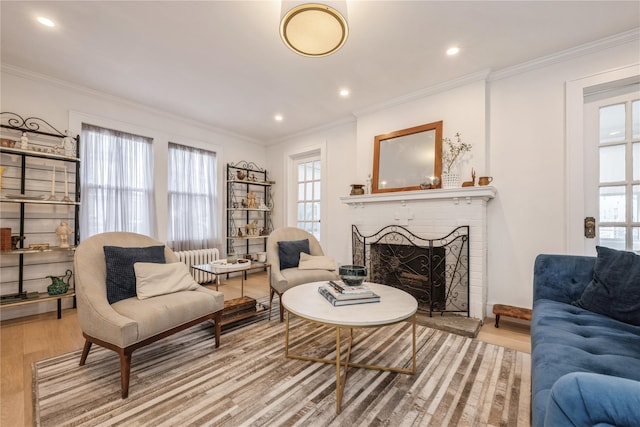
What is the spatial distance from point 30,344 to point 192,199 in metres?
2.46

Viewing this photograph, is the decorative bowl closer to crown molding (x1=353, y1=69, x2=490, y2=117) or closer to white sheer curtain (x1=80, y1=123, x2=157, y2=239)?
crown molding (x1=353, y1=69, x2=490, y2=117)

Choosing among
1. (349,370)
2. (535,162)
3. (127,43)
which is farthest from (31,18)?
(535,162)

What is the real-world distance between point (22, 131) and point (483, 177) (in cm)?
487

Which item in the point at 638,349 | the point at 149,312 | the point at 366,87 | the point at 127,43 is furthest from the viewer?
the point at 366,87

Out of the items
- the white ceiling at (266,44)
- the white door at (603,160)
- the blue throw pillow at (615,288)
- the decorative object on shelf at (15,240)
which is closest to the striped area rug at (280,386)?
the blue throw pillow at (615,288)

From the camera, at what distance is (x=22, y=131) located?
288 centimetres

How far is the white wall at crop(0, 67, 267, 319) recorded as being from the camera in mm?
2906

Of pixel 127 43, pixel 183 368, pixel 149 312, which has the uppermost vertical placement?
pixel 127 43

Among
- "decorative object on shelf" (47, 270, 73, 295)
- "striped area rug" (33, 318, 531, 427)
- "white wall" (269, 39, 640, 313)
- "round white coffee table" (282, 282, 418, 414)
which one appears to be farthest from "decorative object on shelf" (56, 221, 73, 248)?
"white wall" (269, 39, 640, 313)

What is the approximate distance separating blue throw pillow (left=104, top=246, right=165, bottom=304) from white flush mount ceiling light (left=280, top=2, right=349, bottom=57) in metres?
1.96

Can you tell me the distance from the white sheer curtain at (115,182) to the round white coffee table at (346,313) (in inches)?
113

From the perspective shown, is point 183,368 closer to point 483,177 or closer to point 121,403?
point 121,403

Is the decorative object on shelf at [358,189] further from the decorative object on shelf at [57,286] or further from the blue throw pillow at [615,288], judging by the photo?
the decorative object on shelf at [57,286]

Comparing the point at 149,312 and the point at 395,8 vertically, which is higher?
the point at 395,8
